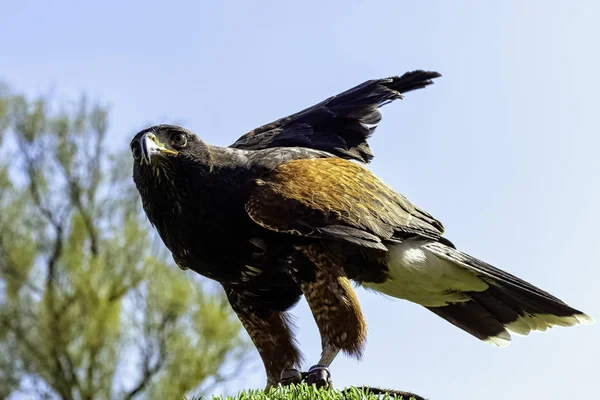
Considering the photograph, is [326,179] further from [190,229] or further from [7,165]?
[7,165]

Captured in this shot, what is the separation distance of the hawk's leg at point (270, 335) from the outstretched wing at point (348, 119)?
119 centimetres

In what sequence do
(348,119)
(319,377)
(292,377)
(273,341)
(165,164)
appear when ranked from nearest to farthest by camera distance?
1. (319,377)
2. (292,377)
3. (165,164)
4. (273,341)
5. (348,119)

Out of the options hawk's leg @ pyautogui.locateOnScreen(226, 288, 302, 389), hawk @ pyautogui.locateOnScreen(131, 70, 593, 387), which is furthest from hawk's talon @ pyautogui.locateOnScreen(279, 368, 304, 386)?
hawk's leg @ pyautogui.locateOnScreen(226, 288, 302, 389)

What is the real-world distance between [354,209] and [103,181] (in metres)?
11.5

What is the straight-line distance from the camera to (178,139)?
180 inches

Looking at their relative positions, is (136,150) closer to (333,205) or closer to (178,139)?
(178,139)

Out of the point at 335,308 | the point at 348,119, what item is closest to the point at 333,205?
the point at 335,308

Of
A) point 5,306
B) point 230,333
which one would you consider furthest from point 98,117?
point 230,333

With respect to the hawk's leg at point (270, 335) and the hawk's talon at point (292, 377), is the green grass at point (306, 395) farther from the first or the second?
the hawk's leg at point (270, 335)

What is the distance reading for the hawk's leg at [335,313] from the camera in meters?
4.27

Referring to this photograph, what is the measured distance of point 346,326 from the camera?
428cm

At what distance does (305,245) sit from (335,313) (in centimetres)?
44

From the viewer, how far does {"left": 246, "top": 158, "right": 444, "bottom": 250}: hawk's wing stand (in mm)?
4363

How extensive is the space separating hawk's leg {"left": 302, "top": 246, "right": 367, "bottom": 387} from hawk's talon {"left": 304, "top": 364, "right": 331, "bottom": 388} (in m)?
0.09
